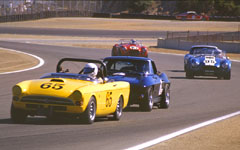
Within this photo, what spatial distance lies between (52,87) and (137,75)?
3674mm

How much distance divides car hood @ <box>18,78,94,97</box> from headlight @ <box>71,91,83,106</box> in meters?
0.09

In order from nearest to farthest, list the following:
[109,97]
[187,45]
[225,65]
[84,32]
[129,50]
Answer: [109,97], [225,65], [129,50], [187,45], [84,32]

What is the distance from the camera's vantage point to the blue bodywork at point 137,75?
12969mm

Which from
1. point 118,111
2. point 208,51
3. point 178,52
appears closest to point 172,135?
point 118,111

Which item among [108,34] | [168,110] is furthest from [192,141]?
[108,34]

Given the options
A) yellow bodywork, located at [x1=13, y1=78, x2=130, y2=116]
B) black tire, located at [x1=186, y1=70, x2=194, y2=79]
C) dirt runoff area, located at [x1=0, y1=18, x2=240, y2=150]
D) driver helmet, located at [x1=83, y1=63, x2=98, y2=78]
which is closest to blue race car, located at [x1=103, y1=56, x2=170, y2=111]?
driver helmet, located at [x1=83, y1=63, x2=98, y2=78]

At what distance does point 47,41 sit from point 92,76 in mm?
45517

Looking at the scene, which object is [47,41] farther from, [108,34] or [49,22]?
[49,22]

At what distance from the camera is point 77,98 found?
9.84 metres

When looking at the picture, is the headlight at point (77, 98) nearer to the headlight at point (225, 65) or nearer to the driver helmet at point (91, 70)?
the driver helmet at point (91, 70)

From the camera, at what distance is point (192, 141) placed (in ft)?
29.4

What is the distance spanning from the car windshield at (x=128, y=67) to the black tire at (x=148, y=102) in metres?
0.62

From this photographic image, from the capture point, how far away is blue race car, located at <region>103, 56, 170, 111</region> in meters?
13.0

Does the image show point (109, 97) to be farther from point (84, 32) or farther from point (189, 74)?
point (84, 32)
